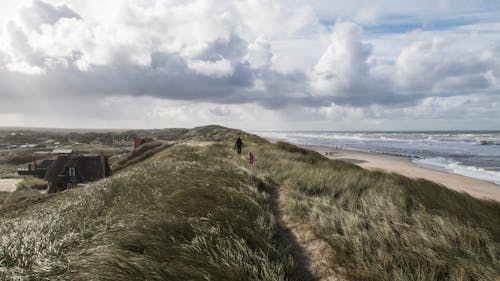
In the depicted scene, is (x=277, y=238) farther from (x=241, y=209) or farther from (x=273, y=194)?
(x=273, y=194)

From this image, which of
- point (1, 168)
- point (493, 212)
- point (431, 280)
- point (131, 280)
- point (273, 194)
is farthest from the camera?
point (1, 168)

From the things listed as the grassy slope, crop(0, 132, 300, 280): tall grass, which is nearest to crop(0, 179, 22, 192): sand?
the grassy slope

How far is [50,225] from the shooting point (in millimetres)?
6805

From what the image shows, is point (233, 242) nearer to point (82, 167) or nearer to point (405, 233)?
point (405, 233)

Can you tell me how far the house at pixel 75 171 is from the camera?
49.5 metres

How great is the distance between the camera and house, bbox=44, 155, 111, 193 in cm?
4950

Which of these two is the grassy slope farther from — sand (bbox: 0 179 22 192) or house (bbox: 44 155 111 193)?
sand (bbox: 0 179 22 192)

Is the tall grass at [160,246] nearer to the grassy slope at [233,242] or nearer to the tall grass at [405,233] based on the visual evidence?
the grassy slope at [233,242]

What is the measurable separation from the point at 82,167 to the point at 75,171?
1.41m

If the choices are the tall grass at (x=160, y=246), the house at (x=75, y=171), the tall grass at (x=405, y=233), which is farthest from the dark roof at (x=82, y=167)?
the tall grass at (x=405, y=233)

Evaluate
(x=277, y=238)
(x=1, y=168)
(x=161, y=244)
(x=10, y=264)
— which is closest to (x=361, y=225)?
(x=277, y=238)

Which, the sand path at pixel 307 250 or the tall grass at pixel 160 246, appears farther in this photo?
the sand path at pixel 307 250

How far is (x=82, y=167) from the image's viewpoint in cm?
5194

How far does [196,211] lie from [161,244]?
1895mm
